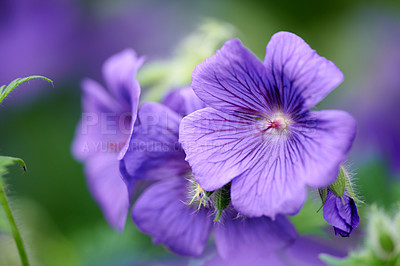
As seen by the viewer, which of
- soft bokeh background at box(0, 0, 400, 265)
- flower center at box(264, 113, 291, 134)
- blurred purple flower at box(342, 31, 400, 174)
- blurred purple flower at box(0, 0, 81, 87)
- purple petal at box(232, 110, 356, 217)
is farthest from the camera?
blurred purple flower at box(0, 0, 81, 87)

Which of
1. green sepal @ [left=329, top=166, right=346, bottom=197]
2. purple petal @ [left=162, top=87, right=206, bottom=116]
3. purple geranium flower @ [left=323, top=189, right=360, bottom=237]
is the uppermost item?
purple petal @ [left=162, top=87, right=206, bottom=116]

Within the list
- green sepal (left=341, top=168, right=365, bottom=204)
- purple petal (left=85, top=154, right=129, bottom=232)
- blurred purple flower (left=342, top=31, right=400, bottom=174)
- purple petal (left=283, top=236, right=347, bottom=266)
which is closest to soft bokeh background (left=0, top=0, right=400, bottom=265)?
blurred purple flower (left=342, top=31, right=400, bottom=174)

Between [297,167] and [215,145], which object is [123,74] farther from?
[297,167]

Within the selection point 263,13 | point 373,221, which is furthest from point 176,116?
point 263,13

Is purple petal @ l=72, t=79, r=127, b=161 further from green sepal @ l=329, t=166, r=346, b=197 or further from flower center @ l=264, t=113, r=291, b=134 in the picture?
green sepal @ l=329, t=166, r=346, b=197

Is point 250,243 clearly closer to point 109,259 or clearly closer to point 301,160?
point 301,160
